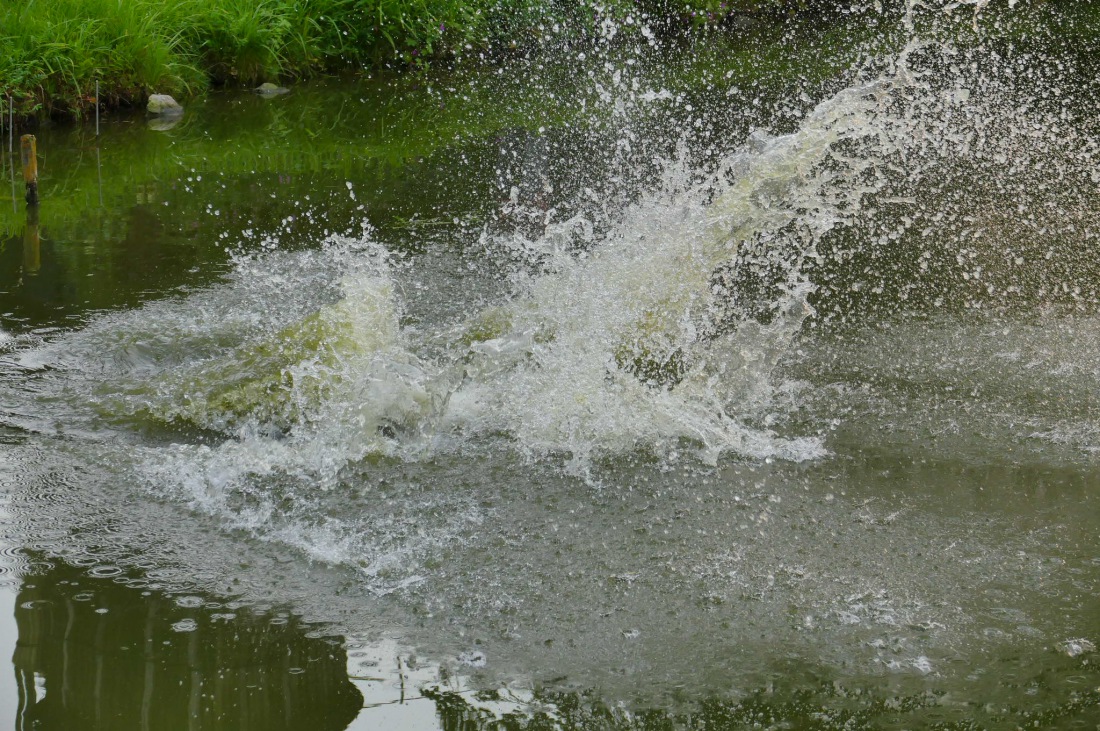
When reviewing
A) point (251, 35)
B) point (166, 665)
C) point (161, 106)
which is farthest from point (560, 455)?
point (251, 35)

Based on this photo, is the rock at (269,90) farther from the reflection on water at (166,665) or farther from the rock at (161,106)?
the reflection on water at (166,665)

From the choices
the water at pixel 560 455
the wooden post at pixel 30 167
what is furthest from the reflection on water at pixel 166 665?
the wooden post at pixel 30 167

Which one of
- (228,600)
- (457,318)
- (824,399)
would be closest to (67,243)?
(457,318)

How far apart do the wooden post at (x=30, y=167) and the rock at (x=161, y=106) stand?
9.29 ft

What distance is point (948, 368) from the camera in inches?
173

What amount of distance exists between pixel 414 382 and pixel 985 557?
2.01m

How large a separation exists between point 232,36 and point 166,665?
8482 mm

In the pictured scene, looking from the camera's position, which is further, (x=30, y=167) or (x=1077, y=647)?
(x=30, y=167)

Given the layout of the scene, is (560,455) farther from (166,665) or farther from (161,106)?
(161,106)

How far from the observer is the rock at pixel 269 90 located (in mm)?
10445

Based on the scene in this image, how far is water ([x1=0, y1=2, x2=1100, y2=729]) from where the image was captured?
2744 millimetres

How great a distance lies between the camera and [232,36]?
399 inches

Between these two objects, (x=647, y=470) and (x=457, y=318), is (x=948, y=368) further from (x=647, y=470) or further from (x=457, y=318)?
(x=457, y=318)

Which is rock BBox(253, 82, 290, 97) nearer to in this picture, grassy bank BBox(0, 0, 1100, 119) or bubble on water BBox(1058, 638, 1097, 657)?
grassy bank BBox(0, 0, 1100, 119)
